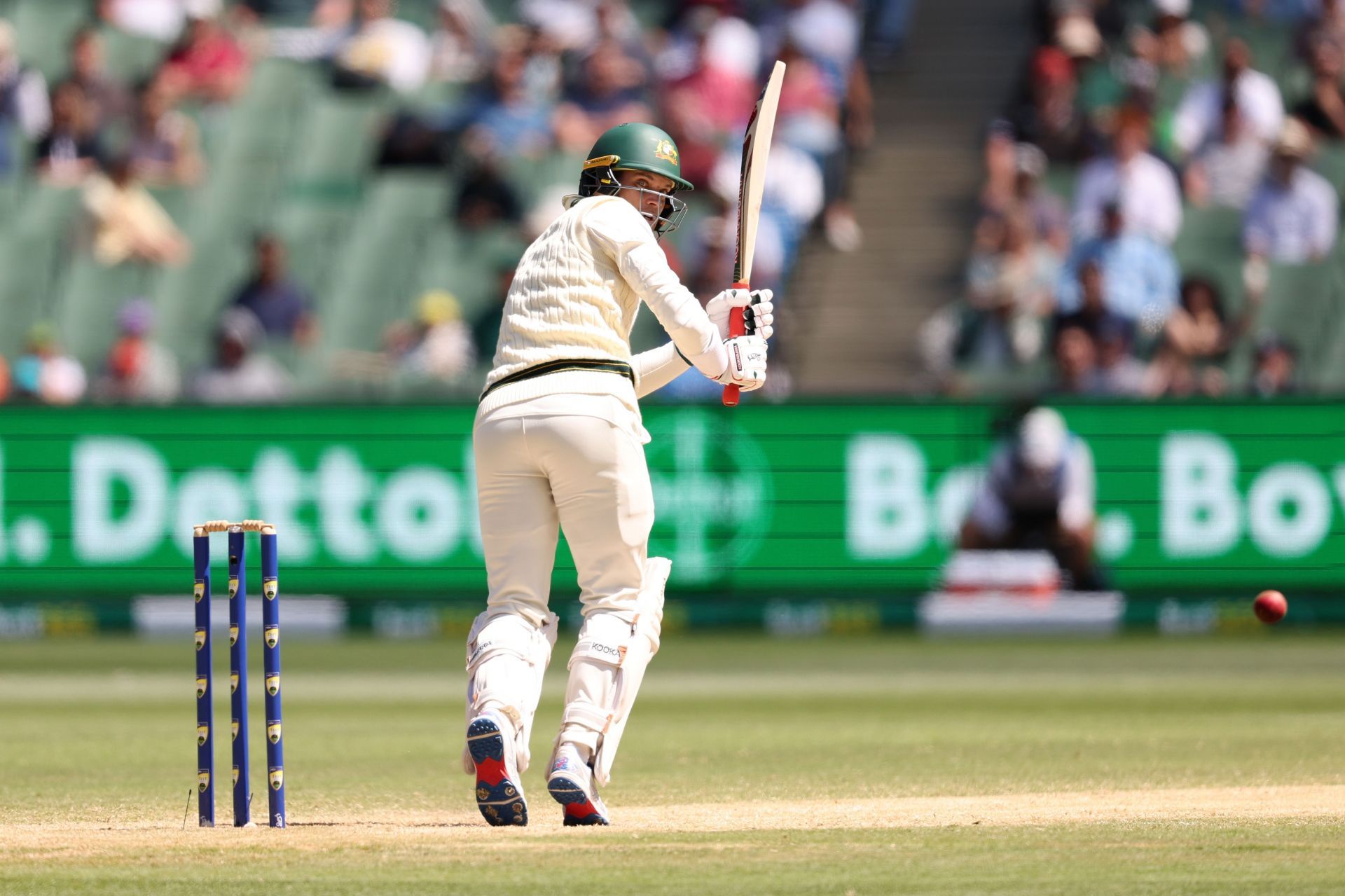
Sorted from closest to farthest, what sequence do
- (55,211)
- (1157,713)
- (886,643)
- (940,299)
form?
(1157,713) < (886,643) < (940,299) < (55,211)

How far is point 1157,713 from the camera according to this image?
1049 cm

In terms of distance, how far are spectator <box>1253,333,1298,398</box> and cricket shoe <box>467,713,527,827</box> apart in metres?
9.78

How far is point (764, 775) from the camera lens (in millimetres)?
8000

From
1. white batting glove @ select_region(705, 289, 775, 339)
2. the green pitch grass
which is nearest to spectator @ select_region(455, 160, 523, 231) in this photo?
the green pitch grass

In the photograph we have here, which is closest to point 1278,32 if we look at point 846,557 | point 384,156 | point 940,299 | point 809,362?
point 940,299

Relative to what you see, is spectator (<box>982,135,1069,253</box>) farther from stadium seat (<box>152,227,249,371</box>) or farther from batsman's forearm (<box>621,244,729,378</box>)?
batsman's forearm (<box>621,244,729,378</box>)

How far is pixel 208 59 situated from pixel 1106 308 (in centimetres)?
813

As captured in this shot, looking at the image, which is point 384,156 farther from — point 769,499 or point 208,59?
point 769,499

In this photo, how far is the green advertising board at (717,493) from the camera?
581 inches

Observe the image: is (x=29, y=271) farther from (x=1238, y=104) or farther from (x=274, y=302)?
(x=1238, y=104)

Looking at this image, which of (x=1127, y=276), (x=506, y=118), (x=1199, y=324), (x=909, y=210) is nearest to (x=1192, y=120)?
(x=1127, y=276)

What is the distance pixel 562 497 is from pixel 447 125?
12390 millimetres

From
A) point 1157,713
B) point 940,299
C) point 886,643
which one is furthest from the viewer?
point 940,299

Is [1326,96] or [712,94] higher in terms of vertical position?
[712,94]
